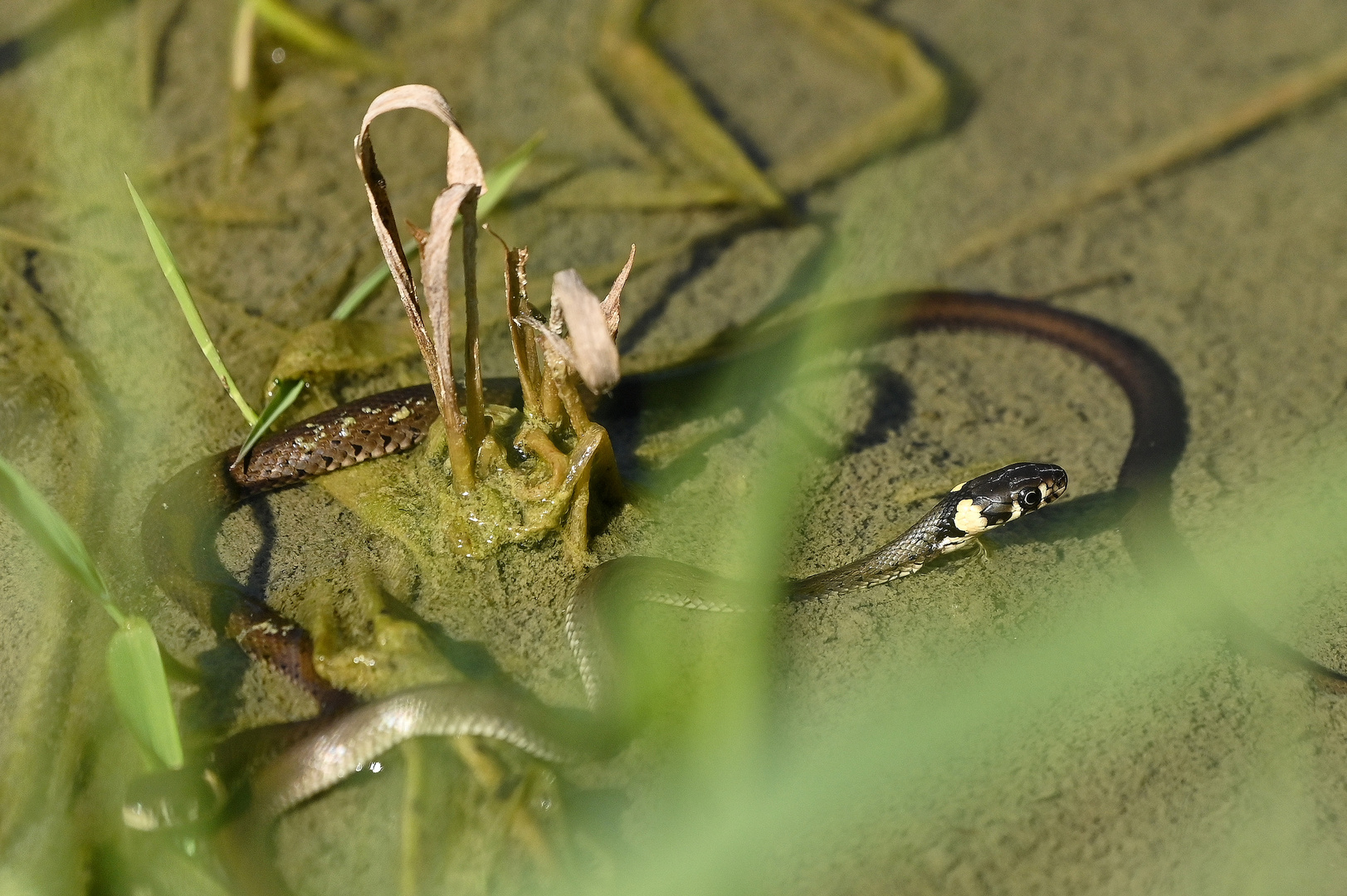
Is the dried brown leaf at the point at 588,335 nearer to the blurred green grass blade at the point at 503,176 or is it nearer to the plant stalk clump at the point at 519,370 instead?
the plant stalk clump at the point at 519,370

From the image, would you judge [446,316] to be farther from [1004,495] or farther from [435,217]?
[1004,495]

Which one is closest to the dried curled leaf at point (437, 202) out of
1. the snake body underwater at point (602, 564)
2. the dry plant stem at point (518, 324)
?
the dry plant stem at point (518, 324)

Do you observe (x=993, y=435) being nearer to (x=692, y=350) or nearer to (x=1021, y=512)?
(x=1021, y=512)


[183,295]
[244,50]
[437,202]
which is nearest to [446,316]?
[437,202]

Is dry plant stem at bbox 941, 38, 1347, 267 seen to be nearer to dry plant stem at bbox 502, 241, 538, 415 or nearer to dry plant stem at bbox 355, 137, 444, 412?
dry plant stem at bbox 502, 241, 538, 415

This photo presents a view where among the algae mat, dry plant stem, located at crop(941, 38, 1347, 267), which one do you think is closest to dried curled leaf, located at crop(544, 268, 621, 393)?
the algae mat
